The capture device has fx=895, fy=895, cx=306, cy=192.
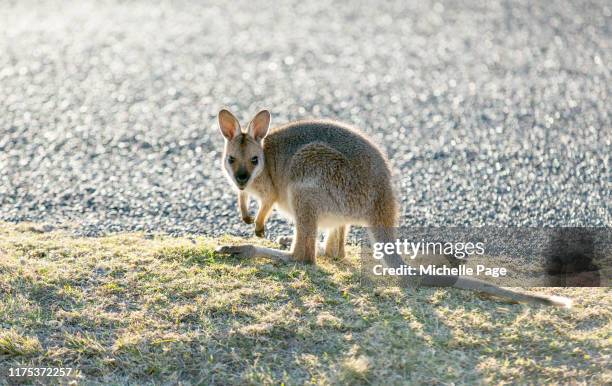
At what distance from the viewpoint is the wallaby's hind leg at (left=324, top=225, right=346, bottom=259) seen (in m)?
5.53

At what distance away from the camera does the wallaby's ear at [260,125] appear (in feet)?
18.2

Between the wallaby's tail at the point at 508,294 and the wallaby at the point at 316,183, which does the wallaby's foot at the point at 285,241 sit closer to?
the wallaby at the point at 316,183

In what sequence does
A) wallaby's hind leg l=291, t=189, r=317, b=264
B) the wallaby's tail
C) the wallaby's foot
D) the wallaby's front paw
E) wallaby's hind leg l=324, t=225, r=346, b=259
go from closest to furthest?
the wallaby's tail < wallaby's hind leg l=291, t=189, r=317, b=264 < the wallaby's front paw < wallaby's hind leg l=324, t=225, r=346, b=259 < the wallaby's foot

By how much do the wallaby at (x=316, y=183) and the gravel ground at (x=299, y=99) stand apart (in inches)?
28.6

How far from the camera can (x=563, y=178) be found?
23.0 feet

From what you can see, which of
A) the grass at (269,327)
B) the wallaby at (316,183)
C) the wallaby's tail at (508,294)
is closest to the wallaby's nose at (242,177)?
the wallaby at (316,183)

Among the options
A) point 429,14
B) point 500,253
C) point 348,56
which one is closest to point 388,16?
point 429,14

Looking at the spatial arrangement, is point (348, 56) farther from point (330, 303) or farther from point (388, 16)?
point (330, 303)

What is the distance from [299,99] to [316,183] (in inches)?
172

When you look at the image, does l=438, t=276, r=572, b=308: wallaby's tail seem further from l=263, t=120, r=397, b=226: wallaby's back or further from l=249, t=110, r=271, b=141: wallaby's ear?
l=249, t=110, r=271, b=141: wallaby's ear

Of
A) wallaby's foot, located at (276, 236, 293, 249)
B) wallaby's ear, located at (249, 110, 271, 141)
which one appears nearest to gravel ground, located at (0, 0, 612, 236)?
wallaby's foot, located at (276, 236, 293, 249)

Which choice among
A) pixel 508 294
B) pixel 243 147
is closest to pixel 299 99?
pixel 243 147

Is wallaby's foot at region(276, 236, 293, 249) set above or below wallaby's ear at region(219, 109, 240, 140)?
below

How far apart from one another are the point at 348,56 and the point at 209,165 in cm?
420
